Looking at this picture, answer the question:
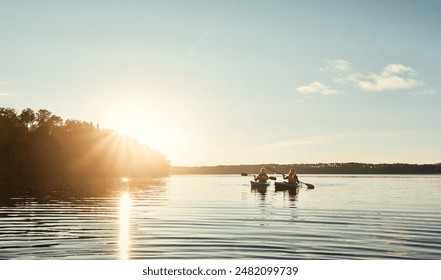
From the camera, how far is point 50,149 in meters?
89.1

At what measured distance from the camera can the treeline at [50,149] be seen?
Result: 238ft

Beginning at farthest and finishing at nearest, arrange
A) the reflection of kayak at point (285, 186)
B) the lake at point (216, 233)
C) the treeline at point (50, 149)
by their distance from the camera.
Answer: the treeline at point (50, 149) → the reflection of kayak at point (285, 186) → the lake at point (216, 233)

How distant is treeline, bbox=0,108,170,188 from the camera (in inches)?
2854

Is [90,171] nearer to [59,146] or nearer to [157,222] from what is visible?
[59,146]

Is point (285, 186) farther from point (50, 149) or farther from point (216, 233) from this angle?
point (50, 149)

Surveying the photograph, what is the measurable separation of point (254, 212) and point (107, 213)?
9.37 meters

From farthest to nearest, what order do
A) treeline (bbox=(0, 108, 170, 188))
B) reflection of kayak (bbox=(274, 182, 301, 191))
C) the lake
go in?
treeline (bbox=(0, 108, 170, 188)) < reflection of kayak (bbox=(274, 182, 301, 191)) < the lake

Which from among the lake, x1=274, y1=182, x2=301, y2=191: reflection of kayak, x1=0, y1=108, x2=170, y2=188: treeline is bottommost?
the lake

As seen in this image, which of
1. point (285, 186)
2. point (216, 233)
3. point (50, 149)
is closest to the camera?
point (216, 233)

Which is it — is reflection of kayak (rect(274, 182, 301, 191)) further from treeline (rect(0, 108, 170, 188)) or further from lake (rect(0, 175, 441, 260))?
treeline (rect(0, 108, 170, 188))

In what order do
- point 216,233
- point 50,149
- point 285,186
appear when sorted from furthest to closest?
point 50,149 < point 285,186 < point 216,233

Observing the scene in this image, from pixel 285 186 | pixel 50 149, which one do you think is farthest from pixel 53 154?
pixel 285 186

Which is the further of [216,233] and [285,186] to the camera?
[285,186]

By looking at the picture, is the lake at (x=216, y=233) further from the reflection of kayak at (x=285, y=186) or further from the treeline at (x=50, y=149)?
the treeline at (x=50, y=149)
